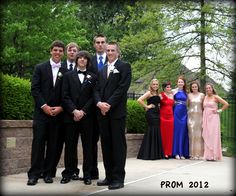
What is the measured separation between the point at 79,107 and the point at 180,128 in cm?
486

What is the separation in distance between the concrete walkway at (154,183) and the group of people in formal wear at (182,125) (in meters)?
1.54

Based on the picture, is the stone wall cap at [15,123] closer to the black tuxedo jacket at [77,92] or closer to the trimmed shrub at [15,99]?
the trimmed shrub at [15,99]

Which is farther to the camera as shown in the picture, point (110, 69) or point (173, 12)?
point (173, 12)

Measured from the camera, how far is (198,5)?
14258 millimetres

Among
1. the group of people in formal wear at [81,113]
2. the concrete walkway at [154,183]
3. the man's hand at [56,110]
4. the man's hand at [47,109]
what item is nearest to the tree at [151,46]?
the concrete walkway at [154,183]

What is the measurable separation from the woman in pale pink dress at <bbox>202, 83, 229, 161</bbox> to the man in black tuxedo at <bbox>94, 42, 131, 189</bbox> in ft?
15.5

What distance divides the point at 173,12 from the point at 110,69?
28.8 ft

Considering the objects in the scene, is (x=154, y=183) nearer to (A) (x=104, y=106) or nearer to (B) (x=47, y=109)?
(A) (x=104, y=106)

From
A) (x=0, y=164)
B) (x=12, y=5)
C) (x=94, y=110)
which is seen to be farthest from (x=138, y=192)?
(x=12, y=5)

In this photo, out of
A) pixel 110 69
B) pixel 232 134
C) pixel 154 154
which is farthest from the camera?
pixel 232 134

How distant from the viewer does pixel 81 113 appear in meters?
6.11

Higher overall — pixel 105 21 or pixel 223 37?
pixel 105 21

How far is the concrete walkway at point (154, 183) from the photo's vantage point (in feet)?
18.5

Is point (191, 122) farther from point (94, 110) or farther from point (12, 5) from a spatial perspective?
point (12, 5)
